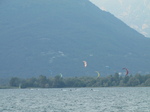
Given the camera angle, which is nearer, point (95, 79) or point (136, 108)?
point (136, 108)

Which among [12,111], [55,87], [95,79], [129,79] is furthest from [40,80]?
[12,111]

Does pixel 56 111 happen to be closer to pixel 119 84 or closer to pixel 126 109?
pixel 126 109

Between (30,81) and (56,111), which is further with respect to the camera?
(30,81)

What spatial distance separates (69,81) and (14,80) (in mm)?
18800

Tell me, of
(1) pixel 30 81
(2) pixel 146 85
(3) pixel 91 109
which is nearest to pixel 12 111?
(3) pixel 91 109

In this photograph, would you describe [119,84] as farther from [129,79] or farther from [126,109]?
[126,109]

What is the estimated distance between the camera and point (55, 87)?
154m

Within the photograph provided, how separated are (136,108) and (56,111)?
911 cm

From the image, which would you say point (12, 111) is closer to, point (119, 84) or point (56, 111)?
point (56, 111)

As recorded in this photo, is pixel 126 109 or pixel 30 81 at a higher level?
pixel 30 81

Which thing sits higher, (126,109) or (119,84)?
(119,84)

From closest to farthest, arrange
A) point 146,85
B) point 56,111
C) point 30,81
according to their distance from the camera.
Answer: point 56,111
point 146,85
point 30,81

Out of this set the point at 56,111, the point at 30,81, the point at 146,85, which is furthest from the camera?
the point at 30,81

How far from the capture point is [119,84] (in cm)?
15038
